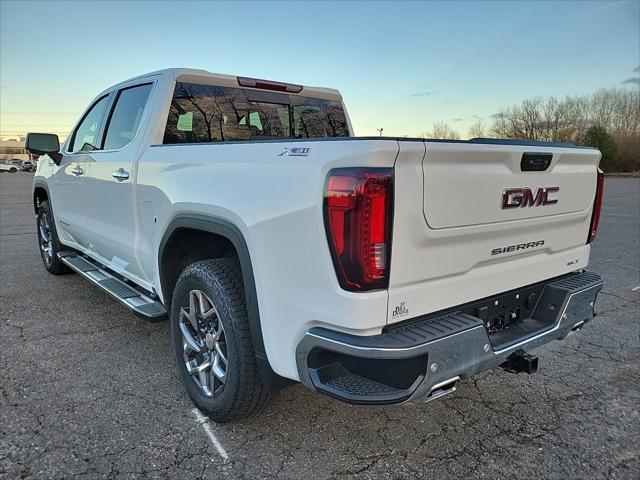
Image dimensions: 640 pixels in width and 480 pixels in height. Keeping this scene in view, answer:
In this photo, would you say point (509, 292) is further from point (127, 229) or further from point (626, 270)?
point (626, 270)

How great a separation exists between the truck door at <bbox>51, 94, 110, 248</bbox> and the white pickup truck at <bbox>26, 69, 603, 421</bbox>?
3.36ft

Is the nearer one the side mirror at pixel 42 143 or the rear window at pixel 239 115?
the rear window at pixel 239 115

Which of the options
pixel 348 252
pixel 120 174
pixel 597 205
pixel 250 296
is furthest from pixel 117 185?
pixel 597 205

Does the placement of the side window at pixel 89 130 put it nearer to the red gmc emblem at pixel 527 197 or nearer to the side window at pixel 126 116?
the side window at pixel 126 116

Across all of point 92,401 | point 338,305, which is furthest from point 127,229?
point 338,305

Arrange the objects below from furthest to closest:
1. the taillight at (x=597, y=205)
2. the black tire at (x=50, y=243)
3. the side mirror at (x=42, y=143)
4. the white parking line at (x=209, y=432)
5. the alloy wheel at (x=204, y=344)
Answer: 1. the black tire at (x=50, y=243)
2. the side mirror at (x=42, y=143)
3. the taillight at (x=597, y=205)
4. the alloy wheel at (x=204, y=344)
5. the white parking line at (x=209, y=432)

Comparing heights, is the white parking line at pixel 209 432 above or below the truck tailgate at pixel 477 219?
below

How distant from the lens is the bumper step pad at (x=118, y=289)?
333 cm

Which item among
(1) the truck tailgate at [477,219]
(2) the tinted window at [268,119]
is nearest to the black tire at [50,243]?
(2) the tinted window at [268,119]

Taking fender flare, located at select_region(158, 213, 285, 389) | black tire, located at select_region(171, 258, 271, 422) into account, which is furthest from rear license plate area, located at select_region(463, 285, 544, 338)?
black tire, located at select_region(171, 258, 271, 422)

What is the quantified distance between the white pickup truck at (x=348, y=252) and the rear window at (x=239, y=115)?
0.02 metres

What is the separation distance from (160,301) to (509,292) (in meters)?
2.38

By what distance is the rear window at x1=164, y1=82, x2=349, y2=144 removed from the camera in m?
3.66

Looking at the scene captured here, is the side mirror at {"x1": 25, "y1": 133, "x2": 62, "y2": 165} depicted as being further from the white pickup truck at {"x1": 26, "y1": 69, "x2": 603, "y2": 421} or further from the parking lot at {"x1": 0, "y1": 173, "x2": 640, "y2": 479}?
the parking lot at {"x1": 0, "y1": 173, "x2": 640, "y2": 479}
